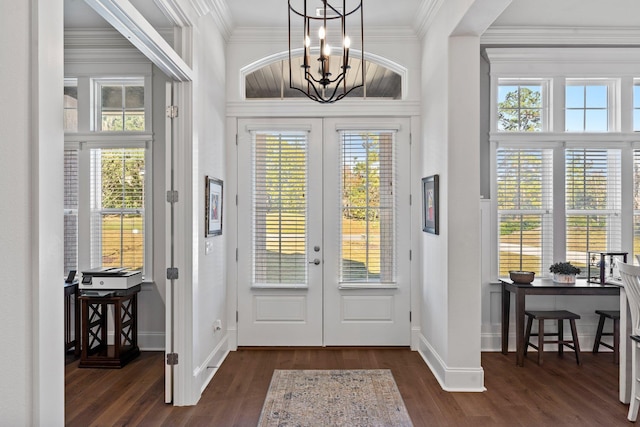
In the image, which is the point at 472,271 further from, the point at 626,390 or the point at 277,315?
the point at 277,315

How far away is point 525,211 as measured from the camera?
435cm

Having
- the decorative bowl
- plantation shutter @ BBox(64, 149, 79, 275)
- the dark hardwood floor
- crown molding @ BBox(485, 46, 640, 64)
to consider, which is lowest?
the dark hardwood floor

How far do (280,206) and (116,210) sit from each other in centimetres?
168

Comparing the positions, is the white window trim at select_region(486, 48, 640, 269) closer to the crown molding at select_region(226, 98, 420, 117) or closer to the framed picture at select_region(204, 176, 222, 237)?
the crown molding at select_region(226, 98, 420, 117)

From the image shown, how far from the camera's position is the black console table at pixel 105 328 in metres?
3.85

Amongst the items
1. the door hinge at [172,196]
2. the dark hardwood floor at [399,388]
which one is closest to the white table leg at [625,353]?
the dark hardwood floor at [399,388]

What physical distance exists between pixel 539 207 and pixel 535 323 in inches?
47.6

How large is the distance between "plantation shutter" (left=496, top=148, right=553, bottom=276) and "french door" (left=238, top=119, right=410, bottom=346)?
1.04 m

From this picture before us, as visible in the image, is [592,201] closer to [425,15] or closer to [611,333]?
[611,333]

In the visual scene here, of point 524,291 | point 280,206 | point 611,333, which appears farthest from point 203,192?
point 611,333

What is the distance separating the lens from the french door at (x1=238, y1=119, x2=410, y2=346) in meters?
4.43

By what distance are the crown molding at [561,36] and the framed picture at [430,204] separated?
162 centimetres

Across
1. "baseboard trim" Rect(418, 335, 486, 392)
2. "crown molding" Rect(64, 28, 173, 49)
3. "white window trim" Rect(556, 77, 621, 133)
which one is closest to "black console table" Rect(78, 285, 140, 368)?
"crown molding" Rect(64, 28, 173, 49)

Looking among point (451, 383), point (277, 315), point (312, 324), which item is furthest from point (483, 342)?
point (277, 315)
